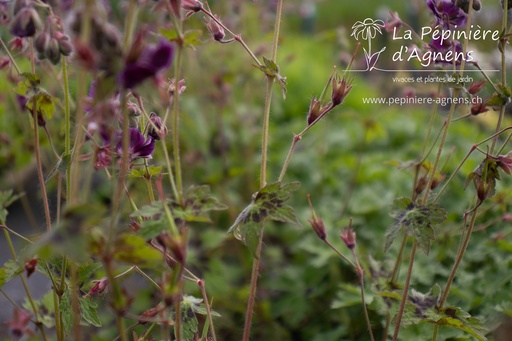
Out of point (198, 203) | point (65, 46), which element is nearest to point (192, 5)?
point (65, 46)

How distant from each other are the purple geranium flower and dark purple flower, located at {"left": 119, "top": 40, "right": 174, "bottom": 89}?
0.65m

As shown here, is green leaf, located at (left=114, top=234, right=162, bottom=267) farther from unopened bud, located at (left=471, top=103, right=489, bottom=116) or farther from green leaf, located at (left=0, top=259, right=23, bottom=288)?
unopened bud, located at (left=471, top=103, right=489, bottom=116)

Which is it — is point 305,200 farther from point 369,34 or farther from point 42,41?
point 42,41

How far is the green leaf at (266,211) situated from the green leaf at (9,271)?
44 cm

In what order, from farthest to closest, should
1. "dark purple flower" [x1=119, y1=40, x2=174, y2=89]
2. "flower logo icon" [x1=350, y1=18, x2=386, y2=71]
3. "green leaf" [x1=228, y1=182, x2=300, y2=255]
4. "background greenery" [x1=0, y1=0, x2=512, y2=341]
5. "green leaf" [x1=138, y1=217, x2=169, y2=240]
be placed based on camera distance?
"background greenery" [x1=0, y1=0, x2=512, y2=341] → "flower logo icon" [x1=350, y1=18, x2=386, y2=71] → "green leaf" [x1=228, y1=182, x2=300, y2=255] → "green leaf" [x1=138, y1=217, x2=169, y2=240] → "dark purple flower" [x1=119, y1=40, x2=174, y2=89]

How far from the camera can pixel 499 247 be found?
1.71 m

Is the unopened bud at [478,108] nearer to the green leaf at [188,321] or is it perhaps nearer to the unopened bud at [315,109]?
the unopened bud at [315,109]

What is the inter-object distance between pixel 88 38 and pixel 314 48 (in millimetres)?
4753

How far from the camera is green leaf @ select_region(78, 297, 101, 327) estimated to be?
1022mm

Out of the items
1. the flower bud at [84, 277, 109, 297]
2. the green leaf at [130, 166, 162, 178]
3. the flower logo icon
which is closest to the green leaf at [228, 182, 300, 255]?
the green leaf at [130, 166, 162, 178]

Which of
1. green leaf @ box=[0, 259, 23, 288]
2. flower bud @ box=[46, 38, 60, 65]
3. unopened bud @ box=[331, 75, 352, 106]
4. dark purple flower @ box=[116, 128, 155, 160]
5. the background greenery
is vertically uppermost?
flower bud @ box=[46, 38, 60, 65]

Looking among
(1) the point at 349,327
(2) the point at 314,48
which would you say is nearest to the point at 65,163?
(1) the point at 349,327

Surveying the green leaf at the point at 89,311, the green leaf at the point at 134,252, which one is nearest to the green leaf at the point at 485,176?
the green leaf at the point at 134,252

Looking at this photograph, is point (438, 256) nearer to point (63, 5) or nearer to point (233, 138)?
point (63, 5)
